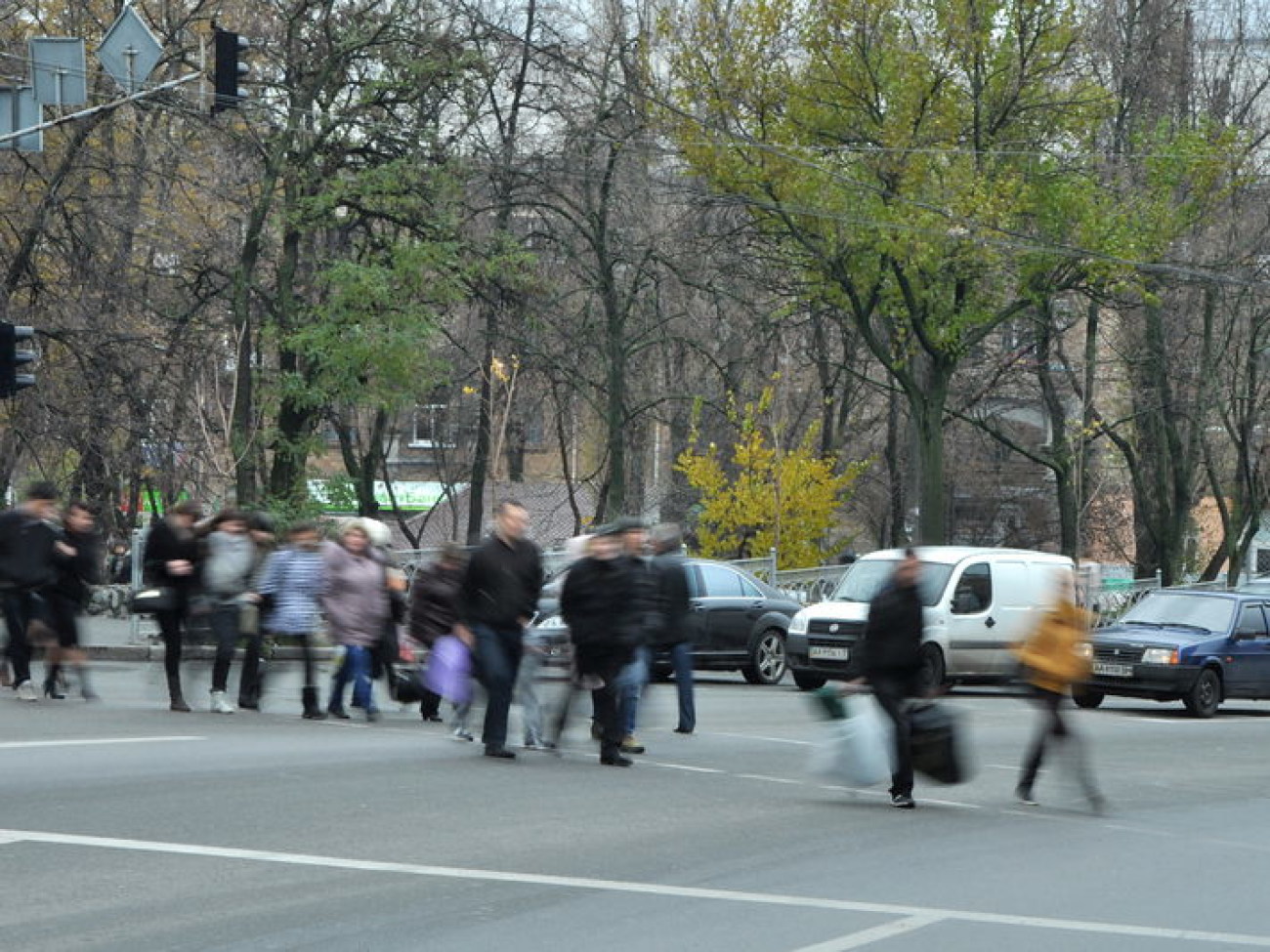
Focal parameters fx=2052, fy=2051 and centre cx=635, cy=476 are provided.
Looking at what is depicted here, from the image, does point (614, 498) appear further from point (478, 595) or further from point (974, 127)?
point (478, 595)

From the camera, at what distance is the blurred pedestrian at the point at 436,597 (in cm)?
1670

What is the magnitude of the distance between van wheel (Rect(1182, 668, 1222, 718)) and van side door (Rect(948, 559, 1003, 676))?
264 centimetres

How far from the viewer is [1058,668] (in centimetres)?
1278

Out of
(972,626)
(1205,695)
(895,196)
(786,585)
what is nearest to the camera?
(1205,695)

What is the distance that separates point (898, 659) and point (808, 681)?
1338 centimetres

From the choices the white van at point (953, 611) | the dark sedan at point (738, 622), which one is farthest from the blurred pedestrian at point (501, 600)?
the dark sedan at point (738, 622)

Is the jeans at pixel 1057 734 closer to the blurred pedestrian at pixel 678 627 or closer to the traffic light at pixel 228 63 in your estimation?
the blurred pedestrian at pixel 678 627

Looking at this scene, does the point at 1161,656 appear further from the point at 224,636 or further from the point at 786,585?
the point at 786,585

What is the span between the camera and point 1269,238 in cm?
4341

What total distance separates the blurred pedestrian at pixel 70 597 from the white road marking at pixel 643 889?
7.99m

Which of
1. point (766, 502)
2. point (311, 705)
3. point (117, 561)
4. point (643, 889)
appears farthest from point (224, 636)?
point (766, 502)

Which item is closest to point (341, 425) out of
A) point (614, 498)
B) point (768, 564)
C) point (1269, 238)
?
point (614, 498)

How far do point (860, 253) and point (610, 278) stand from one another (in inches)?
189

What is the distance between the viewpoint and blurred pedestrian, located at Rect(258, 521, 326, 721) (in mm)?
17250
